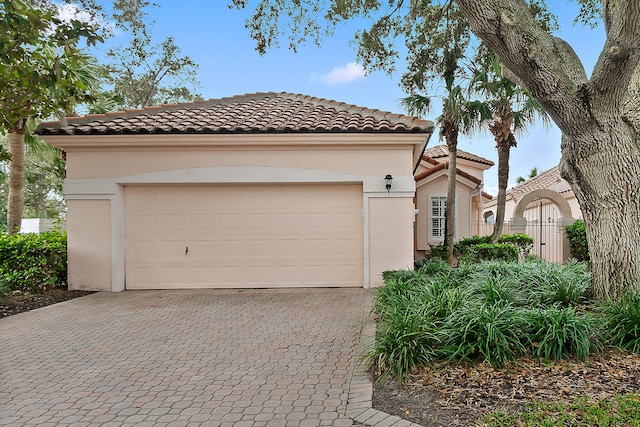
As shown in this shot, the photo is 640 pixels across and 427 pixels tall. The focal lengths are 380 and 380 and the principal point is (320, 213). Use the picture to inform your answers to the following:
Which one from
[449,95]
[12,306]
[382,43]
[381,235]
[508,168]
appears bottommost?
[12,306]

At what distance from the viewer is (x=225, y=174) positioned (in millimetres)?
9125

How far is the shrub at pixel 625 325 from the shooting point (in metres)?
4.08

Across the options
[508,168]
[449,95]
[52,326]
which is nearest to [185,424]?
[52,326]

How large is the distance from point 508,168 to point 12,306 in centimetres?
1494

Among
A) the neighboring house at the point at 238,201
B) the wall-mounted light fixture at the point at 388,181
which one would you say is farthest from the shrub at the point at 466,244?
the wall-mounted light fixture at the point at 388,181

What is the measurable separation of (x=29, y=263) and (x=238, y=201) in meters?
4.96

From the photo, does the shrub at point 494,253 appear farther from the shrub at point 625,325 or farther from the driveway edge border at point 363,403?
the driveway edge border at point 363,403

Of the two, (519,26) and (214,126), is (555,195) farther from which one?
(214,126)

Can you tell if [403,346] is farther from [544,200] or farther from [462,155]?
[544,200]

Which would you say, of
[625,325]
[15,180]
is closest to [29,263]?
[15,180]

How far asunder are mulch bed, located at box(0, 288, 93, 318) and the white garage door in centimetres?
130

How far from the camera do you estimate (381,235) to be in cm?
905

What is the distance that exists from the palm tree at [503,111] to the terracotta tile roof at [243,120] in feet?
13.8

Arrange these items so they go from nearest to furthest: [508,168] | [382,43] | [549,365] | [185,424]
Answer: [185,424], [549,365], [382,43], [508,168]
